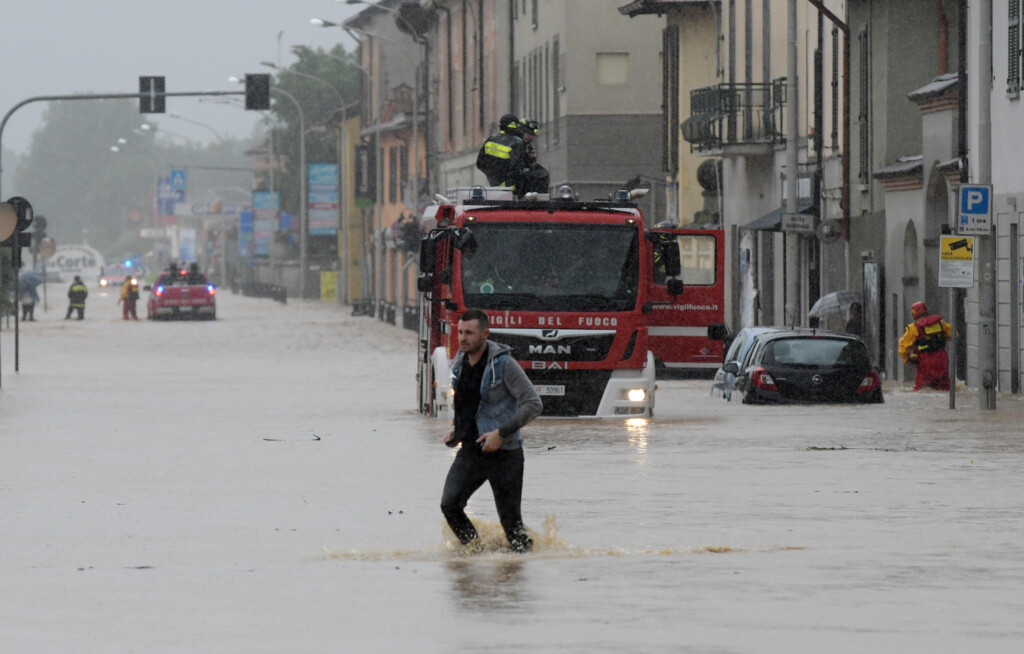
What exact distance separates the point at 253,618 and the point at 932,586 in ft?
11.4

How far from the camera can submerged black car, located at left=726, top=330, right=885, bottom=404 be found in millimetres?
28656

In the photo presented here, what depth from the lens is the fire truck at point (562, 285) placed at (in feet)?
81.1

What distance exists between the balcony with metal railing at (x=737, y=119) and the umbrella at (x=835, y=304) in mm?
7732

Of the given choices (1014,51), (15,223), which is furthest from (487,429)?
(15,223)

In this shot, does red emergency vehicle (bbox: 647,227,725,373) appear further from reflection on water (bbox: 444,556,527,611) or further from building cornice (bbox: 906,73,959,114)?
reflection on water (bbox: 444,556,527,611)

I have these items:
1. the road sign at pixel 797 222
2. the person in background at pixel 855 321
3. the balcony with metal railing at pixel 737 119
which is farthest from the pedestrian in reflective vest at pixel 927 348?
the balcony with metal railing at pixel 737 119

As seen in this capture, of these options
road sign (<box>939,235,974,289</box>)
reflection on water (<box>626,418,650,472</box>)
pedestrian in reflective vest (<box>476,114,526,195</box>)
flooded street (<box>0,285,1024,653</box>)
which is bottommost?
reflection on water (<box>626,418,650,472</box>)

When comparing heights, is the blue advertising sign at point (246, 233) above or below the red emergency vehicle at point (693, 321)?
above

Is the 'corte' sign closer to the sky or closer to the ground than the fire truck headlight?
closer to the sky

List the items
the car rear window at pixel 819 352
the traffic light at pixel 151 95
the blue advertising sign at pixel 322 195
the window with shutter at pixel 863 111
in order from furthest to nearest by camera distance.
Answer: the blue advertising sign at pixel 322 195, the traffic light at pixel 151 95, the window with shutter at pixel 863 111, the car rear window at pixel 819 352

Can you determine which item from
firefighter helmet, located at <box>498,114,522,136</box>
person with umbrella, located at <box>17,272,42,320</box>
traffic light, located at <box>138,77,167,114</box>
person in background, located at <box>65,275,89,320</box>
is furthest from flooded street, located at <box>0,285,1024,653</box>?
person with umbrella, located at <box>17,272,42,320</box>

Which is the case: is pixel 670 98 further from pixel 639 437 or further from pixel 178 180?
pixel 178 180

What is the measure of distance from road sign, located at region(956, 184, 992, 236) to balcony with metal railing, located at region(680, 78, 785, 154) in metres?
19.6

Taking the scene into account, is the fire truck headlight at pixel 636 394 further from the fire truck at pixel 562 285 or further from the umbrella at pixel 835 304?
the umbrella at pixel 835 304
